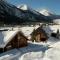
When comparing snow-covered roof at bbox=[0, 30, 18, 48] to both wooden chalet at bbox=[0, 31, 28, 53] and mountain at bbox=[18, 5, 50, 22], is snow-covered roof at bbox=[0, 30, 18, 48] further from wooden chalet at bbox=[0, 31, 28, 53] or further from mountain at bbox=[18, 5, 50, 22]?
mountain at bbox=[18, 5, 50, 22]

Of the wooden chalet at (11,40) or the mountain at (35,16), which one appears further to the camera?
the mountain at (35,16)

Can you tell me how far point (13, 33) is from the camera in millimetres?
31562

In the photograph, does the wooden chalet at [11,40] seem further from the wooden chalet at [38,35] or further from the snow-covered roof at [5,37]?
the wooden chalet at [38,35]

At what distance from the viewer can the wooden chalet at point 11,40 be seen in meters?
A: 28.8

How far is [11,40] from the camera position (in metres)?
30.6

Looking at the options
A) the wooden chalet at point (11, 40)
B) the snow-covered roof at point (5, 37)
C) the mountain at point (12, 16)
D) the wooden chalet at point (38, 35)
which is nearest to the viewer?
the snow-covered roof at point (5, 37)

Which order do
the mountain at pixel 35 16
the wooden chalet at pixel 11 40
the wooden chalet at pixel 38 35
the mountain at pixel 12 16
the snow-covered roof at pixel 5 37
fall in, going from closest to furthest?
the snow-covered roof at pixel 5 37
the wooden chalet at pixel 11 40
the wooden chalet at pixel 38 35
the mountain at pixel 12 16
the mountain at pixel 35 16

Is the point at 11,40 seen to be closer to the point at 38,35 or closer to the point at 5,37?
the point at 5,37

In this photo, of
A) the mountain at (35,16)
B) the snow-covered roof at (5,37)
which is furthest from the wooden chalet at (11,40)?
the mountain at (35,16)

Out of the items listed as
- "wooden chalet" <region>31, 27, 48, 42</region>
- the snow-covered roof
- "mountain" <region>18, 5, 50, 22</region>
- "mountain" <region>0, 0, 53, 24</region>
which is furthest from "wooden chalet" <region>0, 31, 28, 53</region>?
"mountain" <region>18, 5, 50, 22</region>

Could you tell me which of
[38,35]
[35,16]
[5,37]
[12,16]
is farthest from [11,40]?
[35,16]

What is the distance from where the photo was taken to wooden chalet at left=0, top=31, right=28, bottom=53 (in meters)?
28.8

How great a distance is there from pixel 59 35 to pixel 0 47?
22980 mm

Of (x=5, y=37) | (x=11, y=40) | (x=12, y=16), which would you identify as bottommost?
(x=11, y=40)
